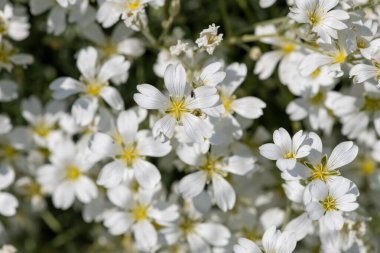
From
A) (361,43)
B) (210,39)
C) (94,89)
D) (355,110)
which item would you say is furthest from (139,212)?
(361,43)

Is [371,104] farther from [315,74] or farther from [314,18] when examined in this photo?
[314,18]

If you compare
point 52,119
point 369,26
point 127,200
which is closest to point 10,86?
point 52,119

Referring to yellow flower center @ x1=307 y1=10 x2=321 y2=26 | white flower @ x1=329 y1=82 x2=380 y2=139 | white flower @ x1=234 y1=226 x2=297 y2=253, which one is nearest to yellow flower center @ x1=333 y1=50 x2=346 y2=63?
yellow flower center @ x1=307 y1=10 x2=321 y2=26

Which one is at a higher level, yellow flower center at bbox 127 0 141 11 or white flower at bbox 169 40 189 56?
yellow flower center at bbox 127 0 141 11

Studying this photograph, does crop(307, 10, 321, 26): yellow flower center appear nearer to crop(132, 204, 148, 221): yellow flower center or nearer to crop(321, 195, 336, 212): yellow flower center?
crop(321, 195, 336, 212): yellow flower center

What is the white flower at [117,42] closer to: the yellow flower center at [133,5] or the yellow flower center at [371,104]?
the yellow flower center at [133,5]

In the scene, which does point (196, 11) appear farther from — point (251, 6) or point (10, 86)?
point (10, 86)
